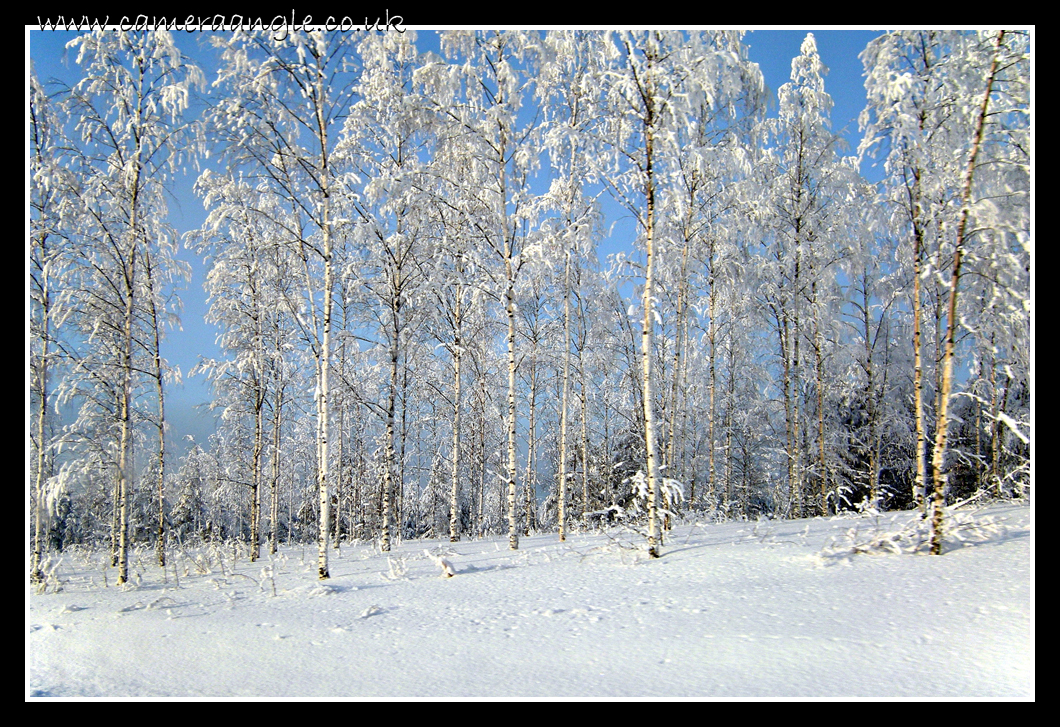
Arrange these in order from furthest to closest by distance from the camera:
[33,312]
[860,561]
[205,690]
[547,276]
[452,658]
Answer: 1. [547,276]
2. [33,312]
3. [860,561]
4. [452,658]
5. [205,690]

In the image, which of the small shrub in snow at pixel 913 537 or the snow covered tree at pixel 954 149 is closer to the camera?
the snow covered tree at pixel 954 149

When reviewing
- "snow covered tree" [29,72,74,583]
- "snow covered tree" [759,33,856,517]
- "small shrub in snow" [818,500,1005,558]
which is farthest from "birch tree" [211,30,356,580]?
"snow covered tree" [759,33,856,517]

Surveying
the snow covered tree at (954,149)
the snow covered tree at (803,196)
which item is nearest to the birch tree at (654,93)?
the snow covered tree at (954,149)

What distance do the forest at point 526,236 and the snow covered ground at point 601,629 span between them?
3.16 ft

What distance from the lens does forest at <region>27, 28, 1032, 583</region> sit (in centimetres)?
696

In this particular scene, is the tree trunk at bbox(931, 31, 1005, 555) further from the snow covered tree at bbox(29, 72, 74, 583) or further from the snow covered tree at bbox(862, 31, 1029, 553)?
the snow covered tree at bbox(29, 72, 74, 583)

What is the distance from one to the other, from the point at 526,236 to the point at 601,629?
6.85 metres

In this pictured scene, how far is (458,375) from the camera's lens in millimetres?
11984

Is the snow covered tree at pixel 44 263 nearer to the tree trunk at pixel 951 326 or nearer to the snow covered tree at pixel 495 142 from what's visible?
the snow covered tree at pixel 495 142

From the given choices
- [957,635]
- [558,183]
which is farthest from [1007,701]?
[558,183]

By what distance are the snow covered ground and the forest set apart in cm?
96

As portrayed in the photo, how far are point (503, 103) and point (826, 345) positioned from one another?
460 inches

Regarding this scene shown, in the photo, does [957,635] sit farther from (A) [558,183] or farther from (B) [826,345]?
(B) [826,345]

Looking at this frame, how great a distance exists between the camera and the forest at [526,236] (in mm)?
6961
